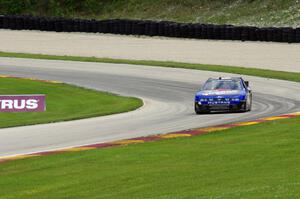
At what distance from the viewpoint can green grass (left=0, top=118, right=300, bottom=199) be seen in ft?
39.8

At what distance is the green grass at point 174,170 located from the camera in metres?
12.1

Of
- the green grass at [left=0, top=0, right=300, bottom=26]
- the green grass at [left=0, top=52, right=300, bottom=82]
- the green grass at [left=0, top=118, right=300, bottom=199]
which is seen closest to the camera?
the green grass at [left=0, top=118, right=300, bottom=199]

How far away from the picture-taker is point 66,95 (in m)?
33.7

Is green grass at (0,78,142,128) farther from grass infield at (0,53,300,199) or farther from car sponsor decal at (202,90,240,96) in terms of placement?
grass infield at (0,53,300,199)

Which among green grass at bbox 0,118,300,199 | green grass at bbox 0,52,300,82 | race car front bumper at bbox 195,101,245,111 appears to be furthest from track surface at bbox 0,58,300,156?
green grass at bbox 0,118,300,199

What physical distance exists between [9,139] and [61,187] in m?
8.45

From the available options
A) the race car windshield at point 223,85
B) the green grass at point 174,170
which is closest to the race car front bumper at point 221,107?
the race car windshield at point 223,85

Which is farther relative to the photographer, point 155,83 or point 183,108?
point 155,83

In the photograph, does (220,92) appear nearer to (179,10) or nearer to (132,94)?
(132,94)

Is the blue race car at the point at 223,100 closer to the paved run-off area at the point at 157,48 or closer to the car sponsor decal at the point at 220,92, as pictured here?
the car sponsor decal at the point at 220,92

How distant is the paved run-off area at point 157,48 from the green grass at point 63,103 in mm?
12560

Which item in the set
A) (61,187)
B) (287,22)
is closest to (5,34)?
(287,22)

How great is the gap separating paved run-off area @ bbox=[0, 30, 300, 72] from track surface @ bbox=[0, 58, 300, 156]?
4.52 meters

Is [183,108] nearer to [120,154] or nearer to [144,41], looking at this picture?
[120,154]
